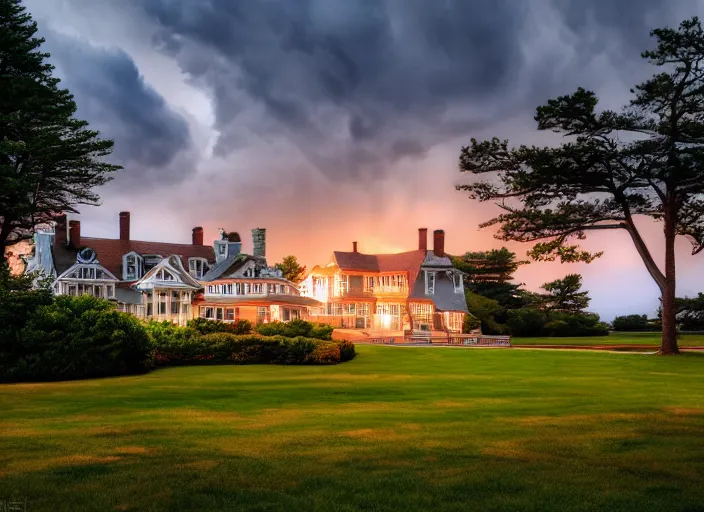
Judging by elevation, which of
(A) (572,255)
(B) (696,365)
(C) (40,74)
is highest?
(C) (40,74)

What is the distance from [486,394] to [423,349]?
1986 cm

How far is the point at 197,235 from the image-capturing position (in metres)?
62.7

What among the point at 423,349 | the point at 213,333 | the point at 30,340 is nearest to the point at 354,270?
the point at 423,349

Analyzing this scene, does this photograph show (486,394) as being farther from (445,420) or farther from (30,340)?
(30,340)

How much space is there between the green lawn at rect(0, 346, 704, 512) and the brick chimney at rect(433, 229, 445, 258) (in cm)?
4311

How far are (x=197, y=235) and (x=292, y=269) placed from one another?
52.3 feet

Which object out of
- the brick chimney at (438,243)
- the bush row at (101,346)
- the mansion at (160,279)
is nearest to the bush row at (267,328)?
the bush row at (101,346)

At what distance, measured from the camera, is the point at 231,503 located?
275 inches

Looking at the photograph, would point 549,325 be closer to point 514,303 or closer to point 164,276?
point 514,303

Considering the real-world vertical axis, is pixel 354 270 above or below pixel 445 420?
above

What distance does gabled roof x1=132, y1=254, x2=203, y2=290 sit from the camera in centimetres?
5122

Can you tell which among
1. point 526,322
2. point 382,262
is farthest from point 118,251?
point 526,322

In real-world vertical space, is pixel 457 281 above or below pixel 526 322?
above

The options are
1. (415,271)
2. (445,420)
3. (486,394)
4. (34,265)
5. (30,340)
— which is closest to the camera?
(445,420)
